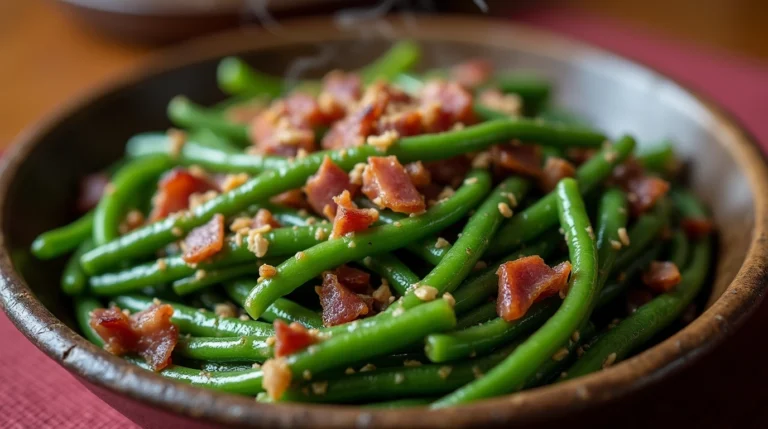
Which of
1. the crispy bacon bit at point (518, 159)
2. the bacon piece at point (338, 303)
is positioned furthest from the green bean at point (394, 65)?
the bacon piece at point (338, 303)

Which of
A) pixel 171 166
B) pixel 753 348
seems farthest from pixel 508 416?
pixel 171 166

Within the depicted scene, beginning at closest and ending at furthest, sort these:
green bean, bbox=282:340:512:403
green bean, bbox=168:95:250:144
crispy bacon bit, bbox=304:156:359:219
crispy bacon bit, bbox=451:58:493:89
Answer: green bean, bbox=282:340:512:403 < crispy bacon bit, bbox=304:156:359:219 < green bean, bbox=168:95:250:144 < crispy bacon bit, bbox=451:58:493:89

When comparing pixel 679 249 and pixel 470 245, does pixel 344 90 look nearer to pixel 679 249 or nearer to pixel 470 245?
pixel 470 245

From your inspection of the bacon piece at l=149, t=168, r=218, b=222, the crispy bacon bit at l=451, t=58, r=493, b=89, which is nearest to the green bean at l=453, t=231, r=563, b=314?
the bacon piece at l=149, t=168, r=218, b=222

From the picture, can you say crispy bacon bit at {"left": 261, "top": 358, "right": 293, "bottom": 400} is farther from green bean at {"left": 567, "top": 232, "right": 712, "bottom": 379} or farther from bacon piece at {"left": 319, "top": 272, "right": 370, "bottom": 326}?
green bean at {"left": 567, "top": 232, "right": 712, "bottom": 379}

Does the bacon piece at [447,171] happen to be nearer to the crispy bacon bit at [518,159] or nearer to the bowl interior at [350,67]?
the crispy bacon bit at [518,159]
